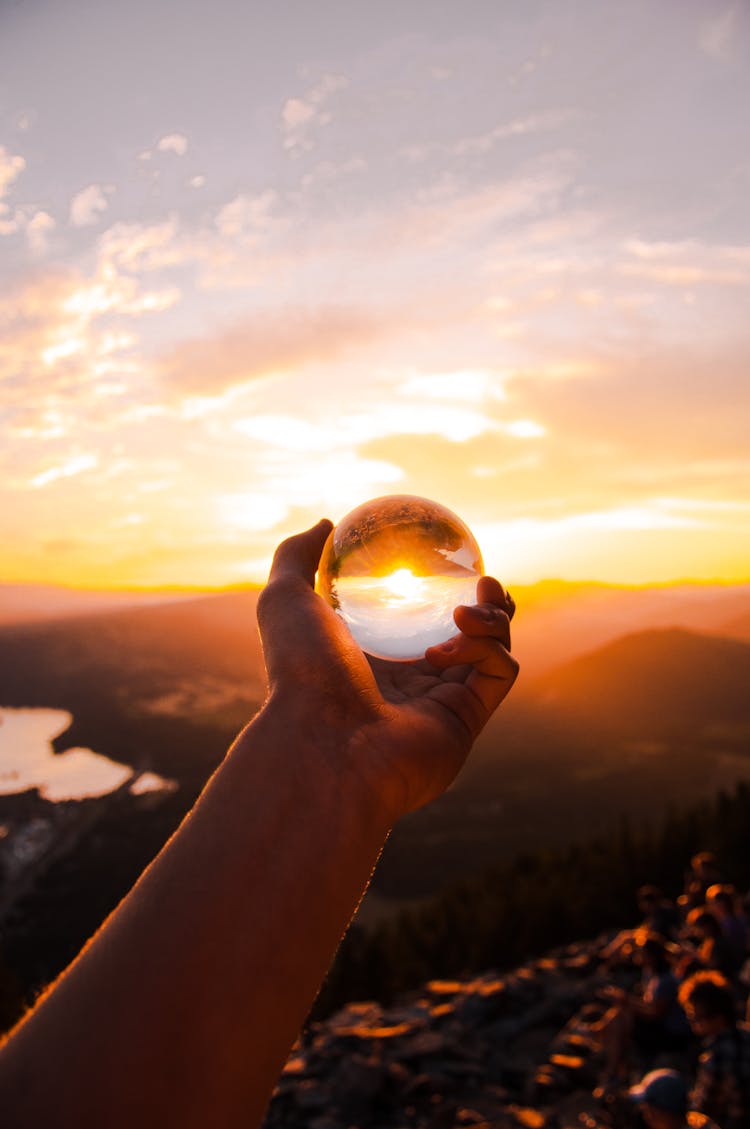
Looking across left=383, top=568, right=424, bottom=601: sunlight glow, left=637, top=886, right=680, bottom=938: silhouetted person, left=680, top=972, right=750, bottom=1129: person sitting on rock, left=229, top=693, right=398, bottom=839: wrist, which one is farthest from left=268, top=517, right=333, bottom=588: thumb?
left=637, top=886, right=680, bottom=938: silhouetted person

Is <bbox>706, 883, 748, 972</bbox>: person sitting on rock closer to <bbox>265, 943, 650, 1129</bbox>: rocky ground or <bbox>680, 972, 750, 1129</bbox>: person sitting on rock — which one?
<bbox>265, 943, 650, 1129</bbox>: rocky ground

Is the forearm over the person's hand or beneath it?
beneath

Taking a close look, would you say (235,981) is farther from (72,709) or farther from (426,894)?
(72,709)

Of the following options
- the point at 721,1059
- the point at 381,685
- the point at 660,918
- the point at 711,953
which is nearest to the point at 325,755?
the point at 381,685

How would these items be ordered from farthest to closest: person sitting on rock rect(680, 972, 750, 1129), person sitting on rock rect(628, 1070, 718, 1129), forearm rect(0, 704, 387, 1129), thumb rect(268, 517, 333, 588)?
person sitting on rock rect(628, 1070, 718, 1129), person sitting on rock rect(680, 972, 750, 1129), thumb rect(268, 517, 333, 588), forearm rect(0, 704, 387, 1129)

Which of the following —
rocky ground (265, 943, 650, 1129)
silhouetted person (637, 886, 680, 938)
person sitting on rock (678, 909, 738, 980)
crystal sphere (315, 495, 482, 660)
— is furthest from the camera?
silhouetted person (637, 886, 680, 938)

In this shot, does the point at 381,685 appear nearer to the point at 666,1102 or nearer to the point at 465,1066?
the point at 666,1102

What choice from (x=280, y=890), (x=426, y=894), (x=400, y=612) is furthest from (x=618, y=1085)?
(x=426, y=894)
